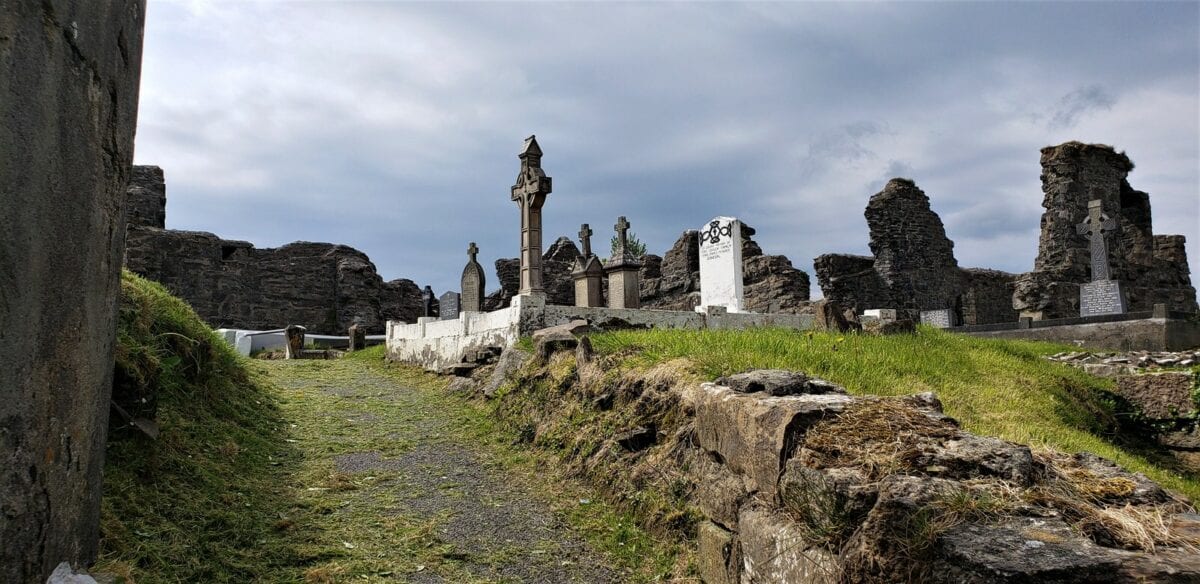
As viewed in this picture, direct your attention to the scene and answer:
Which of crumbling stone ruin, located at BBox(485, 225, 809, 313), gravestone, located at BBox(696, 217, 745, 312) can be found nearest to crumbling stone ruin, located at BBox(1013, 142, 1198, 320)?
crumbling stone ruin, located at BBox(485, 225, 809, 313)

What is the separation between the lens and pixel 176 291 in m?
23.7

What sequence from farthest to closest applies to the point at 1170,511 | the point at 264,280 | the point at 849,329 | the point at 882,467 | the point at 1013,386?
the point at 264,280 → the point at 849,329 → the point at 1013,386 → the point at 882,467 → the point at 1170,511

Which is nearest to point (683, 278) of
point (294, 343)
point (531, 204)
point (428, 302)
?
point (428, 302)

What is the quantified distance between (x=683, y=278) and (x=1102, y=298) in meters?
12.3

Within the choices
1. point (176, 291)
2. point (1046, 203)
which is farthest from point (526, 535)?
point (1046, 203)

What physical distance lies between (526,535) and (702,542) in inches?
53.9

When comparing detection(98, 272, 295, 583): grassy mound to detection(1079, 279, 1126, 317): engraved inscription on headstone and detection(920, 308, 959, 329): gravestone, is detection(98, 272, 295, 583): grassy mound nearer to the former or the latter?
detection(1079, 279, 1126, 317): engraved inscription on headstone

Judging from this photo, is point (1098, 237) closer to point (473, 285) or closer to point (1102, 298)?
point (1102, 298)

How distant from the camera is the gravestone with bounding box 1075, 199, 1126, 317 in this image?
16719mm

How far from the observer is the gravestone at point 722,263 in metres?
15.0

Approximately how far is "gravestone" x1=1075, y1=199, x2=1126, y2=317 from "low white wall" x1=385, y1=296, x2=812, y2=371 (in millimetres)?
8259

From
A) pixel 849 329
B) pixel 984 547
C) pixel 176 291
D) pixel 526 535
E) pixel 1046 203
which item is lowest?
pixel 526 535

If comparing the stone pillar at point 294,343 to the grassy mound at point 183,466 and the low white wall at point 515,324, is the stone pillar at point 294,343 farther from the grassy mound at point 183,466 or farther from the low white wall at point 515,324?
the grassy mound at point 183,466

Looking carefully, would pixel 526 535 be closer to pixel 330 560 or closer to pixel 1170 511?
pixel 330 560
